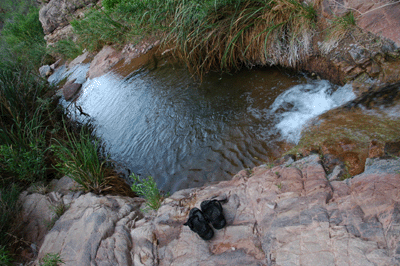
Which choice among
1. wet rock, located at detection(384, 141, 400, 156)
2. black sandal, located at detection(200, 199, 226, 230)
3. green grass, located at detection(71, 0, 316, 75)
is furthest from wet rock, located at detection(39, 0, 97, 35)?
wet rock, located at detection(384, 141, 400, 156)

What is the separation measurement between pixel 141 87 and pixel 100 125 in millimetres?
1328

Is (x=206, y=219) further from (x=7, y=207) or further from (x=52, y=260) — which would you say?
(x=7, y=207)

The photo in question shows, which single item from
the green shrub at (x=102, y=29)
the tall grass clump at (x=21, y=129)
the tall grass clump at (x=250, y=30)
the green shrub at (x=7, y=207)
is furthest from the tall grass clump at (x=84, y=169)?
the green shrub at (x=102, y=29)

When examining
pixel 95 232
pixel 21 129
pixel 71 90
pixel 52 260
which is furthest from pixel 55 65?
pixel 52 260

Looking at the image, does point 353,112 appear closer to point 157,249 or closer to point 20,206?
point 157,249

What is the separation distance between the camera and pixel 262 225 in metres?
2.08

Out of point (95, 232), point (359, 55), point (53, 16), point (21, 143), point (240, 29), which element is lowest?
point (95, 232)

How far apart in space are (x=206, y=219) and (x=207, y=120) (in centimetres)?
220

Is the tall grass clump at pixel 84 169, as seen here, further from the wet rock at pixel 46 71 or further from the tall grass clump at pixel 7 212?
the wet rock at pixel 46 71

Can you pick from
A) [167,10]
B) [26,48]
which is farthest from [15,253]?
[26,48]

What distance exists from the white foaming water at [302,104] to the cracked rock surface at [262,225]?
3.21 feet

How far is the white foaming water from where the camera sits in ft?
11.5

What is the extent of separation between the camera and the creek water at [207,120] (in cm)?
345

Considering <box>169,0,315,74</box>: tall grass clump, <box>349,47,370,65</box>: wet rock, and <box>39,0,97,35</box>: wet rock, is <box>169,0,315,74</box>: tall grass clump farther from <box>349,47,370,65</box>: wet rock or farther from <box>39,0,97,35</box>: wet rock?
<box>39,0,97,35</box>: wet rock
